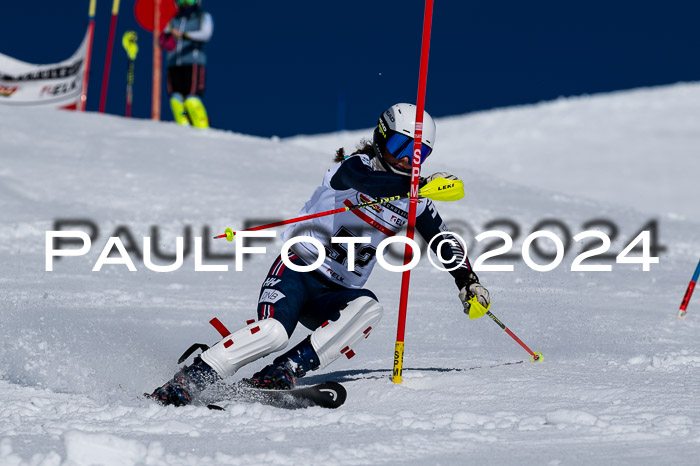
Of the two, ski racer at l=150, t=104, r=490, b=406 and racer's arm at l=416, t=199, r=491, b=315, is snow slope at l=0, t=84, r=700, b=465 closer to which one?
ski racer at l=150, t=104, r=490, b=406

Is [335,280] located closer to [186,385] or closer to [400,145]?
[400,145]

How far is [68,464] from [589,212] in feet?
34.0

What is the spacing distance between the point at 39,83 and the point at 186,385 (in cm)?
1354

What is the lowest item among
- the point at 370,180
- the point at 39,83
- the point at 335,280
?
the point at 335,280

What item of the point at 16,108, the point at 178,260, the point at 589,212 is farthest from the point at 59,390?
the point at 16,108

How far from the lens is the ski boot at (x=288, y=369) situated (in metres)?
4.07

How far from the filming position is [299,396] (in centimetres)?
394

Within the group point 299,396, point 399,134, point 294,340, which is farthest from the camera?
point 294,340

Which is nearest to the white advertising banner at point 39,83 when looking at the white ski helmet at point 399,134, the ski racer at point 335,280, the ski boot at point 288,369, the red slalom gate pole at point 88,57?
the red slalom gate pole at point 88,57

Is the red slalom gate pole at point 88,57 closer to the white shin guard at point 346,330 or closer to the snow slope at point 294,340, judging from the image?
the snow slope at point 294,340

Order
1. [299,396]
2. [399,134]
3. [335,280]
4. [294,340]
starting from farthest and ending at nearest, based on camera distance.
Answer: [294,340]
[335,280]
[399,134]
[299,396]

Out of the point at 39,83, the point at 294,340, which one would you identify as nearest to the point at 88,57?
the point at 39,83

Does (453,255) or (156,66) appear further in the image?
(156,66)

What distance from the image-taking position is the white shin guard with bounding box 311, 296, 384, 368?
421 cm
